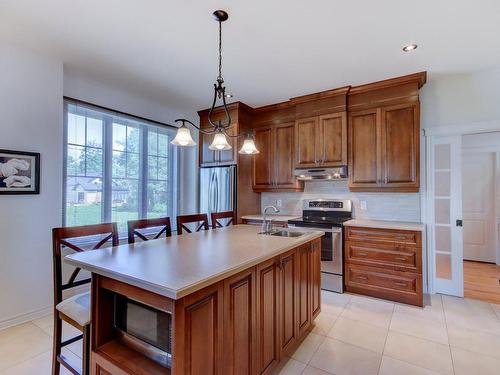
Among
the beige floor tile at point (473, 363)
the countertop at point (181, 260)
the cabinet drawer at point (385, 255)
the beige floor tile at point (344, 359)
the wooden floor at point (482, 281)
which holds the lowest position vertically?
the beige floor tile at point (344, 359)

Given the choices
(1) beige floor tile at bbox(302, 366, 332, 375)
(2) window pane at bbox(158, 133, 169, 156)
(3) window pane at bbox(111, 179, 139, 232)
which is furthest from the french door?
(3) window pane at bbox(111, 179, 139, 232)

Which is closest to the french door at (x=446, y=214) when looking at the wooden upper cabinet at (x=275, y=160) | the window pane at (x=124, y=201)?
the wooden upper cabinet at (x=275, y=160)

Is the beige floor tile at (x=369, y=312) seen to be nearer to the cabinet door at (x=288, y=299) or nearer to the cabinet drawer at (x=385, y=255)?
the cabinet drawer at (x=385, y=255)

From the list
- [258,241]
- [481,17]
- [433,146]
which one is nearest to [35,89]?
[258,241]

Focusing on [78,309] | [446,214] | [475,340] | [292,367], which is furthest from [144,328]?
[446,214]

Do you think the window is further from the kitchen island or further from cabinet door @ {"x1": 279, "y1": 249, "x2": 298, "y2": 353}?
cabinet door @ {"x1": 279, "y1": 249, "x2": 298, "y2": 353}

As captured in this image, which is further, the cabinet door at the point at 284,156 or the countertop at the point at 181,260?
the cabinet door at the point at 284,156

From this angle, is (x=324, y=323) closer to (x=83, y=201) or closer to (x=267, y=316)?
(x=267, y=316)

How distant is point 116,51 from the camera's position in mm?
2635

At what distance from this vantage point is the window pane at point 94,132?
11.0 ft

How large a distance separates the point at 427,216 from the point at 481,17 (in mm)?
2198

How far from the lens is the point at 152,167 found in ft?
13.4

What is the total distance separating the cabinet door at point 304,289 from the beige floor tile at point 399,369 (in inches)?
24.4

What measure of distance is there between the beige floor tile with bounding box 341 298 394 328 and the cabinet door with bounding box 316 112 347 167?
1.78m
